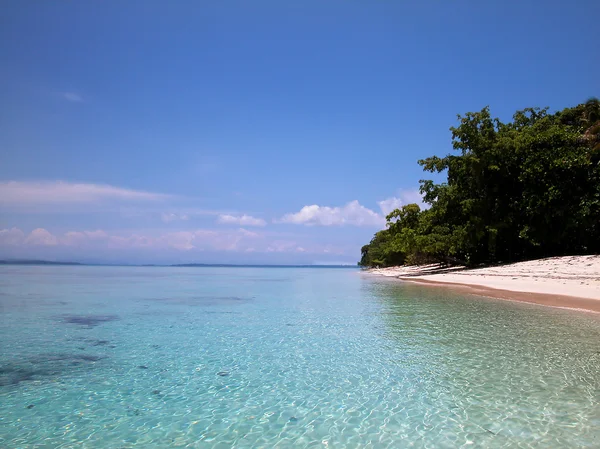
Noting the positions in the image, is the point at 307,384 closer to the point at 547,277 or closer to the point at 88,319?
the point at 88,319

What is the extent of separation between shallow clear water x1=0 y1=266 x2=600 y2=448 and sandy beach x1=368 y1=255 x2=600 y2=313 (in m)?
4.61

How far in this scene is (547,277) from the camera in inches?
910

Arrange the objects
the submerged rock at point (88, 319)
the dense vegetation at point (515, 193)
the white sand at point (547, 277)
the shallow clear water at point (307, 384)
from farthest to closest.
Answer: the dense vegetation at point (515, 193) → the white sand at point (547, 277) → the submerged rock at point (88, 319) → the shallow clear water at point (307, 384)

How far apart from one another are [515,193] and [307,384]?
1280 inches

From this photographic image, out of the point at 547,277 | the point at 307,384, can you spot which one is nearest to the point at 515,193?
the point at 547,277

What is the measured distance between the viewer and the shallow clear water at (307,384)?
490cm

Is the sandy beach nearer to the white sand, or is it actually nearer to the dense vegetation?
the white sand

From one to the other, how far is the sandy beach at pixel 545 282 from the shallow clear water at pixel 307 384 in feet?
15.1

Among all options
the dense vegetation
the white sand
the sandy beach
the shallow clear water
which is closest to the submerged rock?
the shallow clear water

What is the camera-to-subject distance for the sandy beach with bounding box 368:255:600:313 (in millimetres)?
16938

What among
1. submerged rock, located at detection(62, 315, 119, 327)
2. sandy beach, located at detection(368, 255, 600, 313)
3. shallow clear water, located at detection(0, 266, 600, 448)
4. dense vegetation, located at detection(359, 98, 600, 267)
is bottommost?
submerged rock, located at detection(62, 315, 119, 327)

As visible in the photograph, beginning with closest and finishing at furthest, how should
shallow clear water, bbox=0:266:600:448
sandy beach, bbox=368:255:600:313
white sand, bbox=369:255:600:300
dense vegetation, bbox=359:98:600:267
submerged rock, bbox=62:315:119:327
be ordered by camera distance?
shallow clear water, bbox=0:266:600:448 < submerged rock, bbox=62:315:119:327 < sandy beach, bbox=368:255:600:313 < white sand, bbox=369:255:600:300 < dense vegetation, bbox=359:98:600:267

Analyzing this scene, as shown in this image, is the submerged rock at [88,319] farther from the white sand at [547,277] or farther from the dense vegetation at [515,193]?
the dense vegetation at [515,193]

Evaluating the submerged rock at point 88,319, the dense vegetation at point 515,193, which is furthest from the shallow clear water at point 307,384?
the dense vegetation at point 515,193
